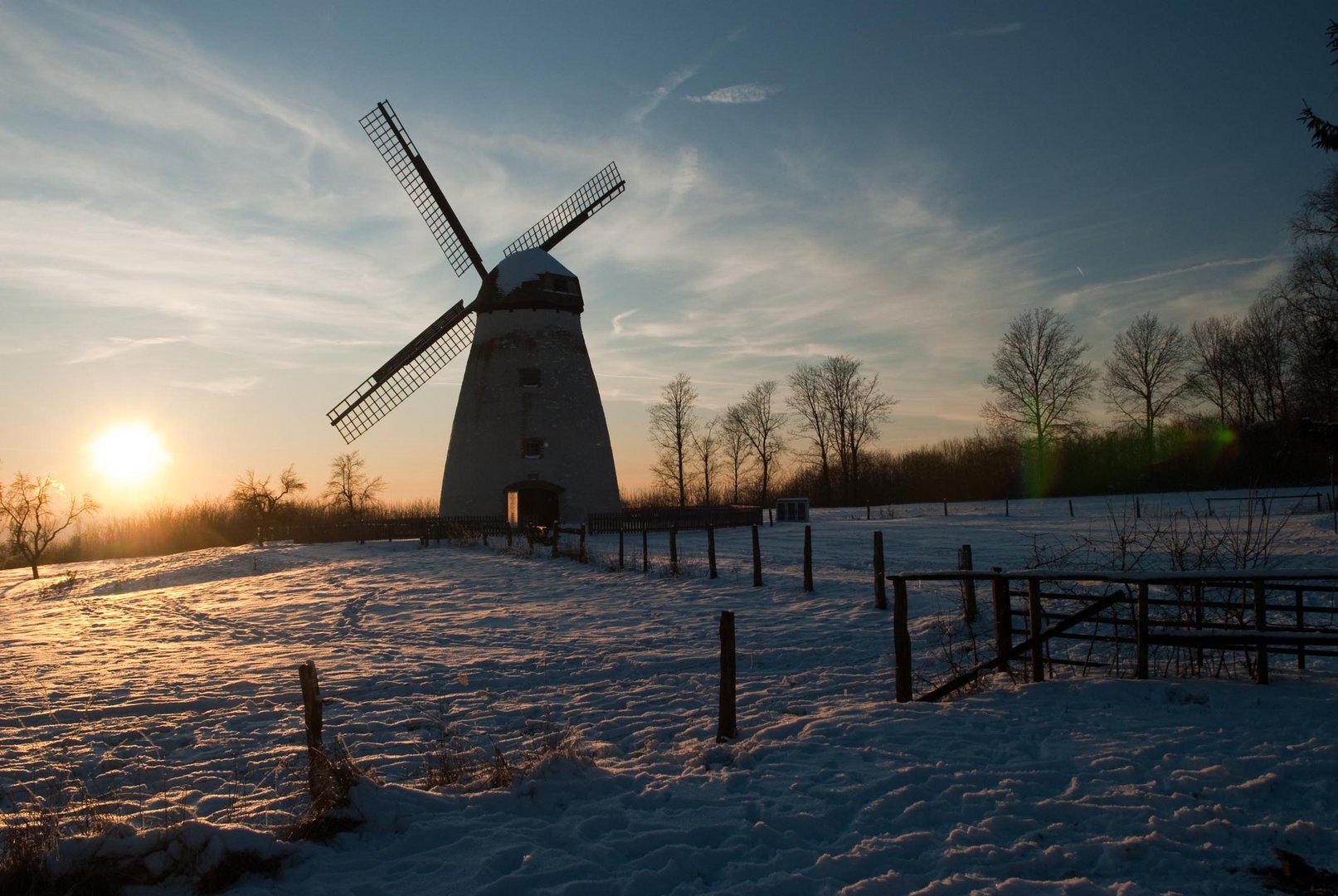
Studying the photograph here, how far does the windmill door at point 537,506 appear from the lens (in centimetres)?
2883

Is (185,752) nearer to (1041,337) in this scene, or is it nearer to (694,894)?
(694,894)

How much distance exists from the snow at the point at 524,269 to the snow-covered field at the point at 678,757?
55.6 ft

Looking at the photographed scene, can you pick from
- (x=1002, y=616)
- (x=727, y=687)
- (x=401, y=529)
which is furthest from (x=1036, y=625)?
(x=401, y=529)

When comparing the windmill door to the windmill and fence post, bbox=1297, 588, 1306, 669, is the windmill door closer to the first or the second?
the windmill

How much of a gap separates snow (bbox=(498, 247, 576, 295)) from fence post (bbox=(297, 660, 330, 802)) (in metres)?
24.1

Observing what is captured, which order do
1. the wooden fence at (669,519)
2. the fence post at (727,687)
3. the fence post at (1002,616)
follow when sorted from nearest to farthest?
1. the fence post at (727,687)
2. the fence post at (1002,616)
3. the wooden fence at (669,519)

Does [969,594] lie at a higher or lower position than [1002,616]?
lower

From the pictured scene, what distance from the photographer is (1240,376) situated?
171 feet

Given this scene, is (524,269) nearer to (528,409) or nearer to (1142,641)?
(528,409)

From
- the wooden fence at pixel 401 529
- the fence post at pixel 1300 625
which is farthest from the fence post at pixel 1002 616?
the wooden fence at pixel 401 529

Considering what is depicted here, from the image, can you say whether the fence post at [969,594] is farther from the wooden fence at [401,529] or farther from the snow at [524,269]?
the snow at [524,269]

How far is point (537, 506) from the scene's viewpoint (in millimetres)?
29203

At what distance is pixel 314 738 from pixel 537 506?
23545 mm

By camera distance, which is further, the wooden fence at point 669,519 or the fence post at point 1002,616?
the wooden fence at point 669,519
